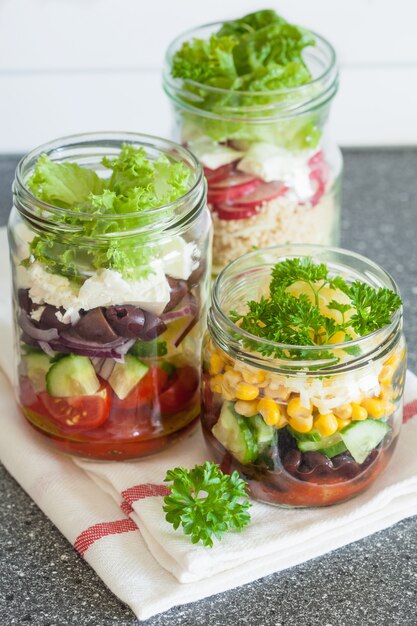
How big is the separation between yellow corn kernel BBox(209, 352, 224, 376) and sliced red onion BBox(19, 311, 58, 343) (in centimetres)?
17

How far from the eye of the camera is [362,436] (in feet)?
3.73

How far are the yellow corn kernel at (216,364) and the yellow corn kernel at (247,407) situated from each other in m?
0.05

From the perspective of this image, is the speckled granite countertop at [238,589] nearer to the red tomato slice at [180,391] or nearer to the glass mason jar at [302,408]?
the glass mason jar at [302,408]

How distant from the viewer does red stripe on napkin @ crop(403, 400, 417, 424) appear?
1.32 metres

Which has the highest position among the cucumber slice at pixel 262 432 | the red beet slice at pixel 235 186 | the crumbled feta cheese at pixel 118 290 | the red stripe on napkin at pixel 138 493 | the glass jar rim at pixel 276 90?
the glass jar rim at pixel 276 90

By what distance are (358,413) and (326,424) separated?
4 cm

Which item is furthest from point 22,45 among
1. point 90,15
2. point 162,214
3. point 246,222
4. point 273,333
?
point 273,333

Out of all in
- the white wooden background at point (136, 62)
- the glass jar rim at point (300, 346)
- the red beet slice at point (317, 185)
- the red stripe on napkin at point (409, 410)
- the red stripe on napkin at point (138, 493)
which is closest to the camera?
the glass jar rim at point (300, 346)

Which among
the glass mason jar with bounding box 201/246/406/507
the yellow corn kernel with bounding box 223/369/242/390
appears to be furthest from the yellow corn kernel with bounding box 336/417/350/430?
the yellow corn kernel with bounding box 223/369/242/390

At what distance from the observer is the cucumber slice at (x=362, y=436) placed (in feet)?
3.69

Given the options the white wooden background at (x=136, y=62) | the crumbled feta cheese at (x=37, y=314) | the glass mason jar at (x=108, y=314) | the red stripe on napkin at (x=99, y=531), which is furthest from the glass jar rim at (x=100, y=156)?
the white wooden background at (x=136, y=62)

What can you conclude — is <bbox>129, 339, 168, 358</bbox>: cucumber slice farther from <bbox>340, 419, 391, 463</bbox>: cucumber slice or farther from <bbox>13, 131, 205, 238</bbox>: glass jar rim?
<bbox>340, 419, 391, 463</bbox>: cucumber slice

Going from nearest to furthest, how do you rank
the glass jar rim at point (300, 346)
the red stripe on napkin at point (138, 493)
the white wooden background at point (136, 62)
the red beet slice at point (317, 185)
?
1. the glass jar rim at point (300, 346)
2. the red stripe on napkin at point (138, 493)
3. the red beet slice at point (317, 185)
4. the white wooden background at point (136, 62)

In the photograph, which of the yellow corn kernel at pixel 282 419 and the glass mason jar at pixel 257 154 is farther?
the glass mason jar at pixel 257 154
